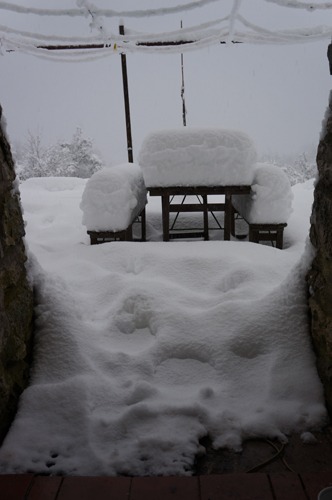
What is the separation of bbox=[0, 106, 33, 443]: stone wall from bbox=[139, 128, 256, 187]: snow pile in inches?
144

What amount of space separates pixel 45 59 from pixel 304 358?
264 inches

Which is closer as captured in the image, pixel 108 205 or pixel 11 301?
pixel 11 301

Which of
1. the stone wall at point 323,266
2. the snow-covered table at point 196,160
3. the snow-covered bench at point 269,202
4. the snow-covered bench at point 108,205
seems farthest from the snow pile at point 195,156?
the stone wall at point 323,266

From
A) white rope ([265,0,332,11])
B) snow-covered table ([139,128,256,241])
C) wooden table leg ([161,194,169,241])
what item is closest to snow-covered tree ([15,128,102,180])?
wooden table leg ([161,194,169,241])

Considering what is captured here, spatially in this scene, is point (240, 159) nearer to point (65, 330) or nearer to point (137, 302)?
point (137, 302)

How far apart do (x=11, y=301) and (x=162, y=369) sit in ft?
2.83

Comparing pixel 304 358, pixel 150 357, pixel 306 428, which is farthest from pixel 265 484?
pixel 150 357

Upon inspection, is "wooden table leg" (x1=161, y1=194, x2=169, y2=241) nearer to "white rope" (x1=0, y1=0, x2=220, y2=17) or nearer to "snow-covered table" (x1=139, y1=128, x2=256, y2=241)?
"snow-covered table" (x1=139, y1=128, x2=256, y2=241)

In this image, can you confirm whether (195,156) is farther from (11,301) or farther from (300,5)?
(11,301)

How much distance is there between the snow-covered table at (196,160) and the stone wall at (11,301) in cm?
366

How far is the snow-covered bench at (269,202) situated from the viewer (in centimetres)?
605

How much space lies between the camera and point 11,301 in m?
1.88

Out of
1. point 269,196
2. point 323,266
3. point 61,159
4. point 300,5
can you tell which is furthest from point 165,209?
point 61,159

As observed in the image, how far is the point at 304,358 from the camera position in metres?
2.00
